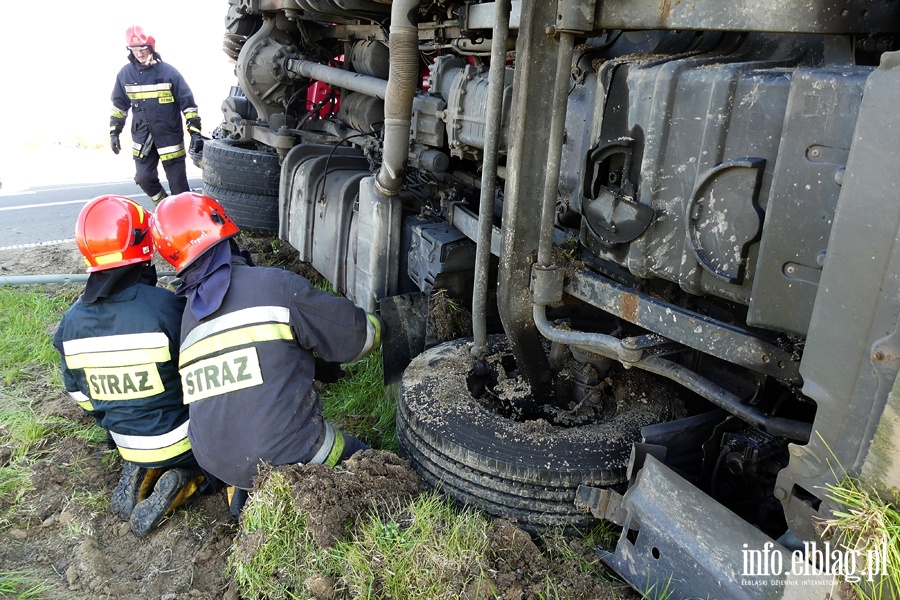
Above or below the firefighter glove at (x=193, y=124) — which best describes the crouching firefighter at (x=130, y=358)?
below

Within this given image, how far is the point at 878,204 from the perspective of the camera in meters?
1.37

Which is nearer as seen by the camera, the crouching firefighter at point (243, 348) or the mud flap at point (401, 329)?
the crouching firefighter at point (243, 348)

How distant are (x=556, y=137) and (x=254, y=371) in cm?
137

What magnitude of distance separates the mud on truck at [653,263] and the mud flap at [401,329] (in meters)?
0.02

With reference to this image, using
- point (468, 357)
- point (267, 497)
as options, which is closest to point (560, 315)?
point (468, 357)

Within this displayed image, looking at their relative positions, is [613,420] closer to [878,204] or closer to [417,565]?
[417,565]

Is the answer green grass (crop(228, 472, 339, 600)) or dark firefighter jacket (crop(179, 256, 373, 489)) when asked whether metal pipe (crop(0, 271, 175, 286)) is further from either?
green grass (crop(228, 472, 339, 600))

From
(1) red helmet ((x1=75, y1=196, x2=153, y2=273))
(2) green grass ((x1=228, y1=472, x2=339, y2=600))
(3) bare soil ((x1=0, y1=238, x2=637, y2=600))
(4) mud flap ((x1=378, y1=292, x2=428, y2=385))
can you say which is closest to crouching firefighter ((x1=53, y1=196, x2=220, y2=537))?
(1) red helmet ((x1=75, y1=196, x2=153, y2=273))

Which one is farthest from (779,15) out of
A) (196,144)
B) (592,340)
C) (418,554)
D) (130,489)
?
(196,144)

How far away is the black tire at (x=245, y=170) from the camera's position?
17.5 ft

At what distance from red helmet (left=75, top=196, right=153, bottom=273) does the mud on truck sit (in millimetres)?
1108

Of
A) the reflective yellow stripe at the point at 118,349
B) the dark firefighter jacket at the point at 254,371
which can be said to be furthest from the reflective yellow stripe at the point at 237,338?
the reflective yellow stripe at the point at 118,349

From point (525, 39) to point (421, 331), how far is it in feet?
5.56

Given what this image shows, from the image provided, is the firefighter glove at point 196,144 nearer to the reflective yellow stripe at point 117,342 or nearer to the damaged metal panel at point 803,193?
the reflective yellow stripe at point 117,342
